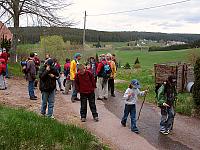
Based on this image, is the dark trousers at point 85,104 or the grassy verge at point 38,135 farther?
the dark trousers at point 85,104

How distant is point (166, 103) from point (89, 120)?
2.31 metres

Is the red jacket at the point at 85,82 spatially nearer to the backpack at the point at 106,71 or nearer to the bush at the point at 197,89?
the backpack at the point at 106,71

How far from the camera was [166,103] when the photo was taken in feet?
31.6

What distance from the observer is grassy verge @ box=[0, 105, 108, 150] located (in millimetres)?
6629

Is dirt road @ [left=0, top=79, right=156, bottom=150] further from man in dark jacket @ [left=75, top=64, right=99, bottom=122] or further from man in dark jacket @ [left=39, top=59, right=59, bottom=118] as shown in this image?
man in dark jacket @ [left=39, top=59, right=59, bottom=118]

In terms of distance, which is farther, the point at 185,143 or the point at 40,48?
the point at 40,48

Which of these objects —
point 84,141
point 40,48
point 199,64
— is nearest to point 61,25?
point 199,64

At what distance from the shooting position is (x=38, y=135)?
7.09 meters

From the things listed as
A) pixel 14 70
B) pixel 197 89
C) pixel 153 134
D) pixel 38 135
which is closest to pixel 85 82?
pixel 153 134

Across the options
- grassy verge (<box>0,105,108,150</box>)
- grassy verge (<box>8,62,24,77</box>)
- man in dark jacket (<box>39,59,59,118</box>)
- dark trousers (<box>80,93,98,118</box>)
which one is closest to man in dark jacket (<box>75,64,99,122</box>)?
dark trousers (<box>80,93,98,118</box>)

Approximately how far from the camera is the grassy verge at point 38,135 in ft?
21.7

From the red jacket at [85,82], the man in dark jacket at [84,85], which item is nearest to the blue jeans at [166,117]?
the man in dark jacket at [84,85]

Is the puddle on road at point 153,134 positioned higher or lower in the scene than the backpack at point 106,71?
lower

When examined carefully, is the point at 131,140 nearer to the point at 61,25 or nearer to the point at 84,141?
the point at 84,141
